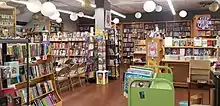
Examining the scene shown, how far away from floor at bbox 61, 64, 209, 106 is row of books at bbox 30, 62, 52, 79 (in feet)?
3.97

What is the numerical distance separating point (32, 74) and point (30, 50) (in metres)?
0.44

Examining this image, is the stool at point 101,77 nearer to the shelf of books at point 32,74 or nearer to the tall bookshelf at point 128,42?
the shelf of books at point 32,74

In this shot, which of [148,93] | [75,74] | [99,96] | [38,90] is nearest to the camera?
[148,93]

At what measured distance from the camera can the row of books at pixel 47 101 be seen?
425 cm

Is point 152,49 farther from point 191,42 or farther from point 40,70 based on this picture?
point 40,70

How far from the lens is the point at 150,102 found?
2.67m

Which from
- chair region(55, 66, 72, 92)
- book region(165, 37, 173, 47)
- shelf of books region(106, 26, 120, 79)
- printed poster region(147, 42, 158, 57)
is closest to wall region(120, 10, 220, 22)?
shelf of books region(106, 26, 120, 79)

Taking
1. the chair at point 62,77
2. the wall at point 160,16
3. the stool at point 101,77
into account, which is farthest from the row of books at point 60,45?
the wall at point 160,16

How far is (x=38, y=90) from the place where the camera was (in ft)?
14.1

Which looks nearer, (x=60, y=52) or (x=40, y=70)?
(x=40, y=70)

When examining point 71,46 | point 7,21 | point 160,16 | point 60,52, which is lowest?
point 60,52

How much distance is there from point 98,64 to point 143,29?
701 centimetres

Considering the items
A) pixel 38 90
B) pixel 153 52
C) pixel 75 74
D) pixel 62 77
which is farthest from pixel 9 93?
pixel 75 74

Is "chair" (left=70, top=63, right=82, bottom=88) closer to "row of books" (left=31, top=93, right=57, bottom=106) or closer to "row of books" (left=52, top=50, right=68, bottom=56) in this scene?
"row of books" (left=52, top=50, right=68, bottom=56)
